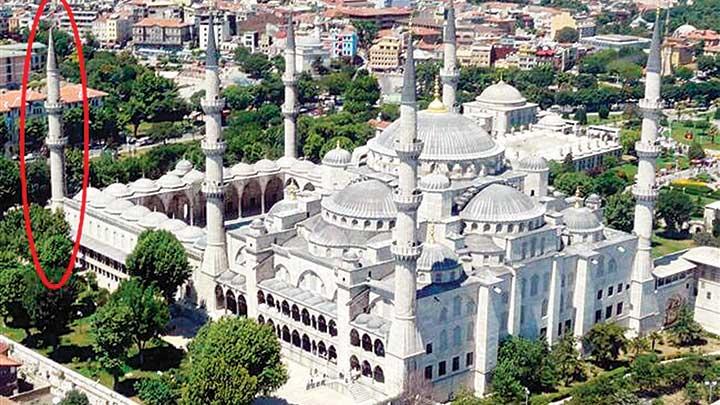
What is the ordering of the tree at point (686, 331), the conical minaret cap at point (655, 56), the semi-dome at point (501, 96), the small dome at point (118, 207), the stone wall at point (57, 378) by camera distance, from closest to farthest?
the stone wall at point (57, 378)
the conical minaret cap at point (655, 56)
the tree at point (686, 331)
the small dome at point (118, 207)
the semi-dome at point (501, 96)

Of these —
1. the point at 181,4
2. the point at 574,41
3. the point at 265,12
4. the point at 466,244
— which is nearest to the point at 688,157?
the point at 466,244

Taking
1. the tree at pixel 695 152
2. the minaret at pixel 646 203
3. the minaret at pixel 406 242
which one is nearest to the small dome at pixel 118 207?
the minaret at pixel 406 242

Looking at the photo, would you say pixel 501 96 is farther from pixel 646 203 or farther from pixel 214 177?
pixel 214 177

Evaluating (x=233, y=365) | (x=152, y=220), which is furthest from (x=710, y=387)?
(x=152, y=220)

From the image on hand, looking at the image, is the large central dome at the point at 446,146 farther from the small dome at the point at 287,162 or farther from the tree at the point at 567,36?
the tree at the point at 567,36

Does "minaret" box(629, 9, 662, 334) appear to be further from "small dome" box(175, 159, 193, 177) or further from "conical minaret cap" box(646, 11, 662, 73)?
"small dome" box(175, 159, 193, 177)

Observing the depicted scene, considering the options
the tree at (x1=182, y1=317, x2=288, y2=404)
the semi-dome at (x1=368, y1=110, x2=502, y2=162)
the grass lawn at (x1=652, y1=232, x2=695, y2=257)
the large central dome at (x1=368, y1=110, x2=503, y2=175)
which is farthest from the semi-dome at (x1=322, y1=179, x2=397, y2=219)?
the grass lawn at (x1=652, y1=232, x2=695, y2=257)
